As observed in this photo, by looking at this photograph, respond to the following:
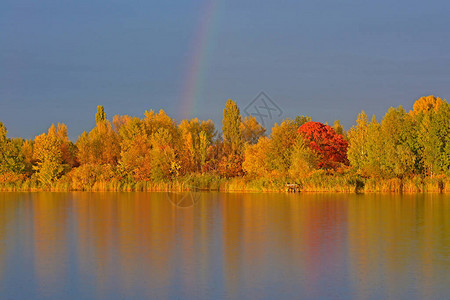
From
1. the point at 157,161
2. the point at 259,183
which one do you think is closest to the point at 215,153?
the point at 157,161

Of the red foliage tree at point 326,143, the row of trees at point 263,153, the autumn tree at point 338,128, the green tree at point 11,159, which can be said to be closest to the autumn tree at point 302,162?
the row of trees at point 263,153

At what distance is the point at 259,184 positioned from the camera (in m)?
55.1

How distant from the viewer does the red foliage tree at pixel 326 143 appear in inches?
2403

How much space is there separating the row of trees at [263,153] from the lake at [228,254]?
23191mm

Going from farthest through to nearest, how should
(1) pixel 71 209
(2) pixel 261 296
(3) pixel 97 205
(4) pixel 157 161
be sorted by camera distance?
1. (4) pixel 157 161
2. (3) pixel 97 205
3. (1) pixel 71 209
4. (2) pixel 261 296

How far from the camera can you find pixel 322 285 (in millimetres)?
14664

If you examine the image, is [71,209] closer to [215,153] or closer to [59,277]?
[59,277]

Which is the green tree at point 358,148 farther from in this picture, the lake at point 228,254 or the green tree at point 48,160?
the green tree at point 48,160

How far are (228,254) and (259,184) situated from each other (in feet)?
118

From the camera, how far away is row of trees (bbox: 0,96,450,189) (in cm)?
5550

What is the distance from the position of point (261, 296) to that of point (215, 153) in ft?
200

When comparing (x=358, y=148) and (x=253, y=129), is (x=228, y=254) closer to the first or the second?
(x=358, y=148)

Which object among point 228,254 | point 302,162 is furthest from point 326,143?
Answer: point 228,254

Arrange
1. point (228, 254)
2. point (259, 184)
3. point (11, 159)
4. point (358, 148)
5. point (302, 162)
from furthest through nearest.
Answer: point (11, 159) → point (358, 148) → point (259, 184) → point (302, 162) → point (228, 254)
